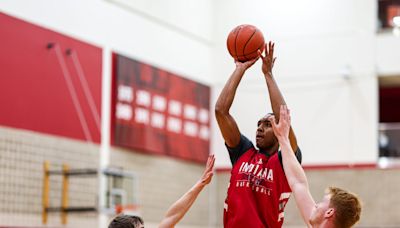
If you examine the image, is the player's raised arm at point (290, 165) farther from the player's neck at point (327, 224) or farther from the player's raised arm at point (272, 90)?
the player's raised arm at point (272, 90)

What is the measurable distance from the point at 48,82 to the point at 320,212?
33.7 feet

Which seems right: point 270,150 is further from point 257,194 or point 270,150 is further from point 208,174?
point 208,174

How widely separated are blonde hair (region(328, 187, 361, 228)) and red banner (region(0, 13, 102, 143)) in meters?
9.45

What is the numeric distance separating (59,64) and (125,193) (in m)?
2.86

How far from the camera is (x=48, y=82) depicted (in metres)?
15.0

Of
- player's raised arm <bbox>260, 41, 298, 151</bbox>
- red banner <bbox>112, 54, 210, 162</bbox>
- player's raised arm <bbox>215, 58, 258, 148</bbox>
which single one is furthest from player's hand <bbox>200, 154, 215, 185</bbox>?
red banner <bbox>112, 54, 210, 162</bbox>

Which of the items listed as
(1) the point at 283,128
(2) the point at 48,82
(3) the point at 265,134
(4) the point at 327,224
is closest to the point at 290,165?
(1) the point at 283,128

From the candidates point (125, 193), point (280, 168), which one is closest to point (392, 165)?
point (125, 193)

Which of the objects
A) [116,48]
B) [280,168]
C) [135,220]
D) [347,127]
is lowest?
[135,220]

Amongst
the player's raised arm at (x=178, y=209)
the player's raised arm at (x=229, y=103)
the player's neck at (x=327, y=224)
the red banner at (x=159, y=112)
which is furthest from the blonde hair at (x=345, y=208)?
the red banner at (x=159, y=112)

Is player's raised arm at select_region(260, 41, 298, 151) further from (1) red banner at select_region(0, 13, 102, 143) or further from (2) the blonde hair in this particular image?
(1) red banner at select_region(0, 13, 102, 143)

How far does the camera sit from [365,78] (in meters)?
18.9

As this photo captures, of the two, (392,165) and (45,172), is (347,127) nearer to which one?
(392,165)

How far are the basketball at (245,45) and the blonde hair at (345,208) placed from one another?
1.86m
